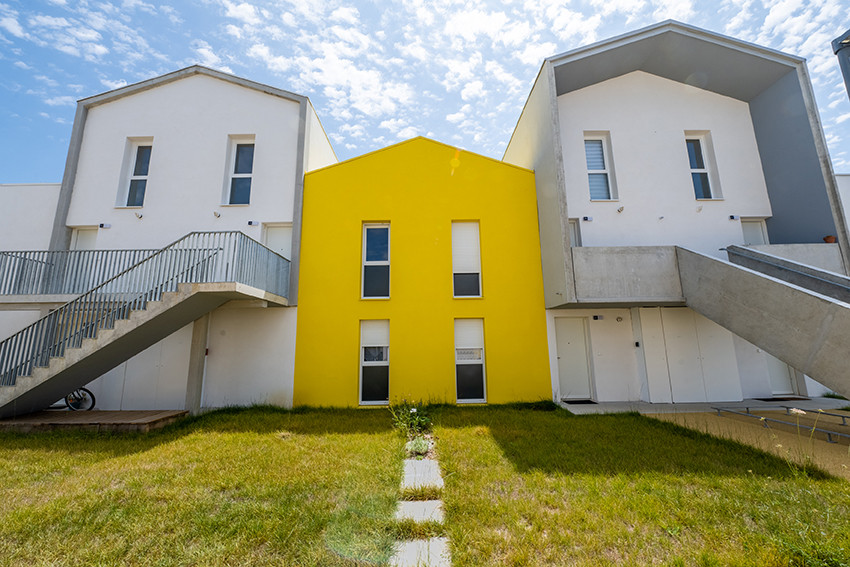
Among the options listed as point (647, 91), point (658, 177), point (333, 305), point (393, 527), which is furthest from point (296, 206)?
point (647, 91)

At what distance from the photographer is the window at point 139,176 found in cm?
991

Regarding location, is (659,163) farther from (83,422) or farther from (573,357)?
(83,422)

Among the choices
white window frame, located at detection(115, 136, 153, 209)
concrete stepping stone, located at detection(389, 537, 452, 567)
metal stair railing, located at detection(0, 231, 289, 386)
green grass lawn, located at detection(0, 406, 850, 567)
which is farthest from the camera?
white window frame, located at detection(115, 136, 153, 209)

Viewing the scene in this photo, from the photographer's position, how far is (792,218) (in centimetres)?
912

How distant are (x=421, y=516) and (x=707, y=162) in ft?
39.7

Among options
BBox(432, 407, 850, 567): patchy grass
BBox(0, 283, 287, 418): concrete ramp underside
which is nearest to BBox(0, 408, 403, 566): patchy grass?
BBox(432, 407, 850, 567): patchy grass

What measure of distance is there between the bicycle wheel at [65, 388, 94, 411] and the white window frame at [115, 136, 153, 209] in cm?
495

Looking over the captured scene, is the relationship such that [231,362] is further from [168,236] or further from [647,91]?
[647,91]

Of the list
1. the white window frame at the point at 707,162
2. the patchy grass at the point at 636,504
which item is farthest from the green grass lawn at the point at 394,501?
the white window frame at the point at 707,162

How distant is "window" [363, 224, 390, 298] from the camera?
9.37 m

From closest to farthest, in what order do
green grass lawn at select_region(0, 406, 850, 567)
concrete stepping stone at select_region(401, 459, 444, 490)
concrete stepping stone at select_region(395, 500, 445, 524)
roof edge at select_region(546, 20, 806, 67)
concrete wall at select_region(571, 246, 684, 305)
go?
green grass lawn at select_region(0, 406, 850, 567) < concrete stepping stone at select_region(395, 500, 445, 524) < concrete stepping stone at select_region(401, 459, 444, 490) < concrete wall at select_region(571, 246, 684, 305) < roof edge at select_region(546, 20, 806, 67)

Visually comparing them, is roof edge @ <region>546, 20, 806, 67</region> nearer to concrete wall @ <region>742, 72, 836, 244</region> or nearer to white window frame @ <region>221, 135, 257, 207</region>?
concrete wall @ <region>742, 72, 836, 244</region>


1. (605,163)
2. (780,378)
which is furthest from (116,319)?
(780,378)

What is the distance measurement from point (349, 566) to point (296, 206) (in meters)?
8.63
